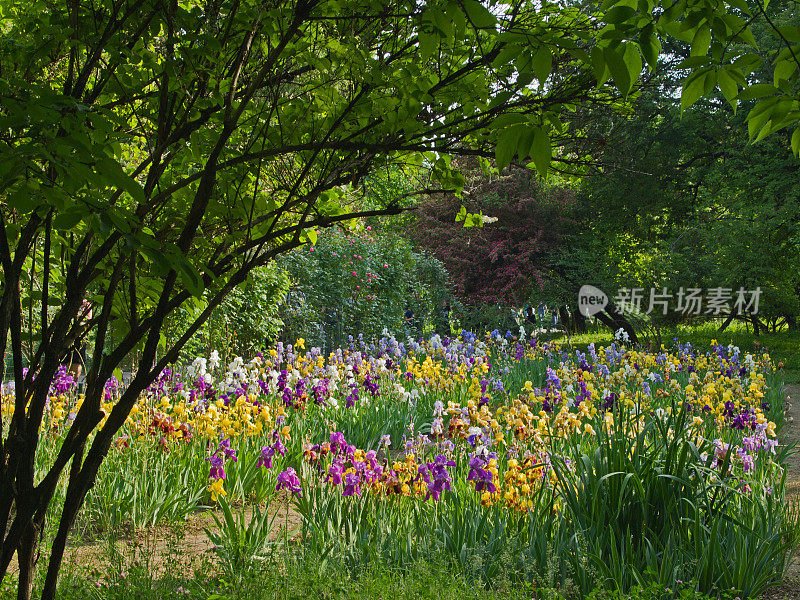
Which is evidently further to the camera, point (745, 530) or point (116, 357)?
point (745, 530)

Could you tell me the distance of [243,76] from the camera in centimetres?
218

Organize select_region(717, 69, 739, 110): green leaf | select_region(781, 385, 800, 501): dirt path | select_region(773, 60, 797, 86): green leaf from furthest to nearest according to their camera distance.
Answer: select_region(781, 385, 800, 501): dirt path → select_region(773, 60, 797, 86): green leaf → select_region(717, 69, 739, 110): green leaf

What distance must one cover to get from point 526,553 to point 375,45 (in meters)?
2.15

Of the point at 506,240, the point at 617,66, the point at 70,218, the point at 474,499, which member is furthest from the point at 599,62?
the point at 506,240

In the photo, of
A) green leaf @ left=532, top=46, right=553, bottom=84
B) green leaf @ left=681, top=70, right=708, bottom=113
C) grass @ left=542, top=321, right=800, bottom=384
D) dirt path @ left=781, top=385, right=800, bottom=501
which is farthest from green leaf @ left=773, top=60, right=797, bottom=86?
grass @ left=542, top=321, right=800, bottom=384

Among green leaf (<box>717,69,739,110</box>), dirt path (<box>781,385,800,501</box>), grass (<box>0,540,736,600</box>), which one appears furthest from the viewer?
dirt path (<box>781,385,800,501</box>)

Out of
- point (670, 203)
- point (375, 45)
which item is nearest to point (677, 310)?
point (670, 203)

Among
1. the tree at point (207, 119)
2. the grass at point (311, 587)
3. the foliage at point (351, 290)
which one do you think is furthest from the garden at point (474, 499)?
the foliage at point (351, 290)

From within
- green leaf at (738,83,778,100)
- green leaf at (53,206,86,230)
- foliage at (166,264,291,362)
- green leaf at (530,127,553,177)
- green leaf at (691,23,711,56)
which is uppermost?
foliage at (166,264,291,362)

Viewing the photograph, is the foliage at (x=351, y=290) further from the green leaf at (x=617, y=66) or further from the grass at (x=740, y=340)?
the green leaf at (x=617, y=66)

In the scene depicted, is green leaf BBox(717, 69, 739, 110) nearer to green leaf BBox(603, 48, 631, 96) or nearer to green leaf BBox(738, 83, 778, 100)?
green leaf BBox(738, 83, 778, 100)

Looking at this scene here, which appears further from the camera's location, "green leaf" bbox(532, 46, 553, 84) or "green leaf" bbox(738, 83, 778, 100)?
"green leaf" bbox(738, 83, 778, 100)

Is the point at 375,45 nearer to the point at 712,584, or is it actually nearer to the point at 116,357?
the point at 116,357

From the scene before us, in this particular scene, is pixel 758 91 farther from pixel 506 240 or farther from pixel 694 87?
pixel 506 240
